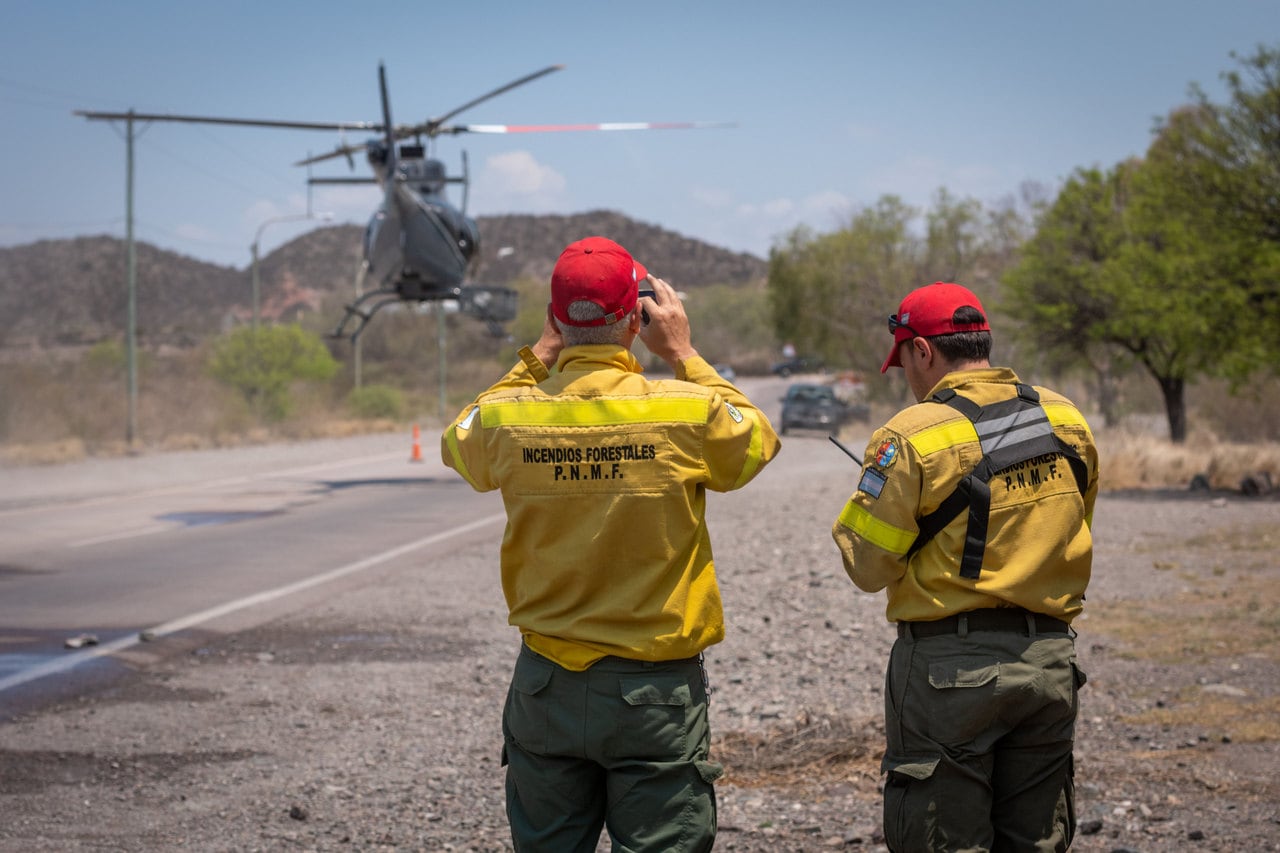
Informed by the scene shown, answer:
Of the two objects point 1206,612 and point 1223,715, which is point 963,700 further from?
point 1206,612

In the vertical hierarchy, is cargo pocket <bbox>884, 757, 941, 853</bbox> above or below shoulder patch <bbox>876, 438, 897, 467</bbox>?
below

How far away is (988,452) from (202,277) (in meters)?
130

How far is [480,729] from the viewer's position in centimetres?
651

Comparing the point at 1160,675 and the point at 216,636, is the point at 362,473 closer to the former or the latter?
the point at 216,636

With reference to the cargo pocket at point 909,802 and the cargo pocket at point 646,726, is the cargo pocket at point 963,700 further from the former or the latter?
the cargo pocket at point 646,726

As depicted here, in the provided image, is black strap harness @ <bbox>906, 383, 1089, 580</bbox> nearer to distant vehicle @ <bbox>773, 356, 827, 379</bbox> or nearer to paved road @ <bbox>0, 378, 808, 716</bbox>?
paved road @ <bbox>0, 378, 808, 716</bbox>

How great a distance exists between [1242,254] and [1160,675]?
14.6m

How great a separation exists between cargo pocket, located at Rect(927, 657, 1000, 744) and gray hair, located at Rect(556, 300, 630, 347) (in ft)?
3.81

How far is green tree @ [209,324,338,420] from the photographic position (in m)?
44.0

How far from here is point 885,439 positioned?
3.38 meters

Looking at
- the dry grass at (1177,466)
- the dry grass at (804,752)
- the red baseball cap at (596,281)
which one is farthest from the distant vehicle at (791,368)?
the red baseball cap at (596,281)

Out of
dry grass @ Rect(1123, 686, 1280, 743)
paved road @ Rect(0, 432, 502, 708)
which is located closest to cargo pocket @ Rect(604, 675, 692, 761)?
dry grass @ Rect(1123, 686, 1280, 743)

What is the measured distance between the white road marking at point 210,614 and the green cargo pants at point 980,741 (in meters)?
6.06

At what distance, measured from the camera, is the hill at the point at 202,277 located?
103 meters
